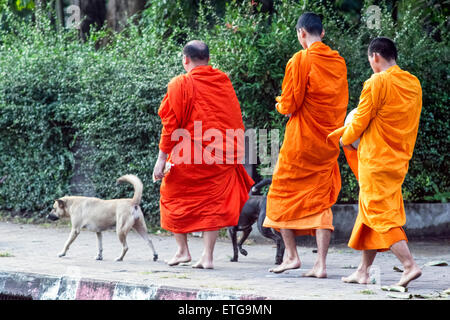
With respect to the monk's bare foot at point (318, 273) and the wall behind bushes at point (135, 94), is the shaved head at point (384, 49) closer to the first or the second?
the monk's bare foot at point (318, 273)

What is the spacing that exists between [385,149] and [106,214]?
3.35 meters

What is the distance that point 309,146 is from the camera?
6387 millimetres

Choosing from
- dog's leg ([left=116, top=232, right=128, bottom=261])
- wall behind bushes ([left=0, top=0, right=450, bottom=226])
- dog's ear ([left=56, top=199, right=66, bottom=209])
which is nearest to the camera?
dog's leg ([left=116, top=232, right=128, bottom=261])

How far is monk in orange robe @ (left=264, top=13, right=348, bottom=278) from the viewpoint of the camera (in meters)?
6.32

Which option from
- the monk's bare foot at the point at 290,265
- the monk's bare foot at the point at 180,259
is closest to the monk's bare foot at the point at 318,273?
the monk's bare foot at the point at 290,265

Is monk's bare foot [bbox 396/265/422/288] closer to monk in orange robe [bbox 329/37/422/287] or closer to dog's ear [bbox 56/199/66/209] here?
monk in orange robe [bbox 329/37/422/287]

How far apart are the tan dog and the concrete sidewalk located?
0.84ft

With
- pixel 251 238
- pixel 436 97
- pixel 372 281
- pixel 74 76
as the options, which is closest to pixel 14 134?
pixel 74 76

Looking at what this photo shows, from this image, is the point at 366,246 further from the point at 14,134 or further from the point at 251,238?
the point at 14,134

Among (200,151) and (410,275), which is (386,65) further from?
(200,151)

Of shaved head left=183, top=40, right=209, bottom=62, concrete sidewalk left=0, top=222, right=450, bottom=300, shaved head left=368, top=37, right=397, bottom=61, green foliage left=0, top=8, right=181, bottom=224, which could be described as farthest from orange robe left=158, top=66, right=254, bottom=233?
green foliage left=0, top=8, right=181, bottom=224

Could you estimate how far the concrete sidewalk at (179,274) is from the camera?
5.34 m

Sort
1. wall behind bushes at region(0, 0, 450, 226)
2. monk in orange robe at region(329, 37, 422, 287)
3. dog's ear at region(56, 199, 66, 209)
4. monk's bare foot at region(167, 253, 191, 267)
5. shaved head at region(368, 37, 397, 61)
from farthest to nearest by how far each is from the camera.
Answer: wall behind bushes at region(0, 0, 450, 226) < dog's ear at region(56, 199, 66, 209) < monk's bare foot at region(167, 253, 191, 267) < shaved head at region(368, 37, 397, 61) < monk in orange robe at region(329, 37, 422, 287)

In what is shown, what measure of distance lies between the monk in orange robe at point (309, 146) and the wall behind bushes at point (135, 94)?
2803 mm
